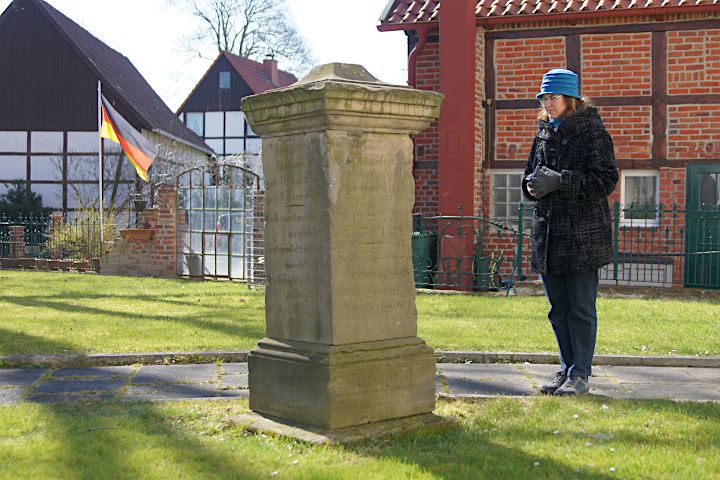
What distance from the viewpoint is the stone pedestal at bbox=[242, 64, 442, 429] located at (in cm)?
380

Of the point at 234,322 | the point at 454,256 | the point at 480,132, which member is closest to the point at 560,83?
the point at 234,322

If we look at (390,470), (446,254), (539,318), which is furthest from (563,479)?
(446,254)

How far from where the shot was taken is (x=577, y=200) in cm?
474

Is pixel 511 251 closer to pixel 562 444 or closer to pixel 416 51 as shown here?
pixel 416 51

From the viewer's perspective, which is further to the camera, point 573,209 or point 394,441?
point 573,209

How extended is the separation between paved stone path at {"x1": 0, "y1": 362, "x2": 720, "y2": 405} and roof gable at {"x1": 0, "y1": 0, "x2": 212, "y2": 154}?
20.8 meters

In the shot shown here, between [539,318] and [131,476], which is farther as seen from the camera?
[539,318]

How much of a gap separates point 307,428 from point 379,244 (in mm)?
964

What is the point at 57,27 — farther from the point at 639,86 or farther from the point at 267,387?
the point at 267,387

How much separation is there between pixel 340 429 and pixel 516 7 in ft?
35.1

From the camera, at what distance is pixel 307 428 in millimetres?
3836

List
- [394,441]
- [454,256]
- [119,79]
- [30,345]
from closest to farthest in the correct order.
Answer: [394,441], [30,345], [454,256], [119,79]

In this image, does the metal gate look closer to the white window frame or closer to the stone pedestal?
the white window frame

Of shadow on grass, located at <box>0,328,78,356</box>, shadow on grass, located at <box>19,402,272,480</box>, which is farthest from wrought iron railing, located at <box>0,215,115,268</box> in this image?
shadow on grass, located at <box>19,402,272,480</box>
